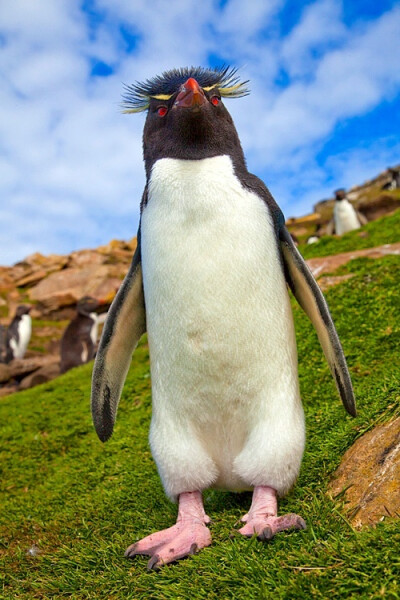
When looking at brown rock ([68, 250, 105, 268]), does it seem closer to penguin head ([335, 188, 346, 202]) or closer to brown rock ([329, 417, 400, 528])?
penguin head ([335, 188, 346, 202])

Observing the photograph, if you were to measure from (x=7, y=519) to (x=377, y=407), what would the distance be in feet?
9.06

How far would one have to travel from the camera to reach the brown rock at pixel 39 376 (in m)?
11.7

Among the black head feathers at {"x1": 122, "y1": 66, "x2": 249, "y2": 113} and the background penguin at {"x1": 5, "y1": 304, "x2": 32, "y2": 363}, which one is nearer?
the black head feathers at {"x1": 122, "y1": 66, "x2": 249, "y2": 113}

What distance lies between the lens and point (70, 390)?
25.3 feet

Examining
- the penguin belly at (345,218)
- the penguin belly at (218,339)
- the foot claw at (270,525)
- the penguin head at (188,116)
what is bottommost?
the foot claw at (270,525)

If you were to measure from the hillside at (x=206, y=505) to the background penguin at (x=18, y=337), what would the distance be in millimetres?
10070

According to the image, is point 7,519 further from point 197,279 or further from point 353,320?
point 353,320

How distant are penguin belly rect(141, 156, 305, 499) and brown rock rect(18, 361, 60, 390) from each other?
30.8 ft

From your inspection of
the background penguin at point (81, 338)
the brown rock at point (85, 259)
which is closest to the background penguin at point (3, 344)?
the background penguin at point (81, 338)

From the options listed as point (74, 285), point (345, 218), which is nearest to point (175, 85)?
point (345, 218)

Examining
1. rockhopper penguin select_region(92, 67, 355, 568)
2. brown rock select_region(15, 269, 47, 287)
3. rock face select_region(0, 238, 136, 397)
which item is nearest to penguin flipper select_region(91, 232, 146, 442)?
rockhopper penguin select_region(92, 67, 355, 568)

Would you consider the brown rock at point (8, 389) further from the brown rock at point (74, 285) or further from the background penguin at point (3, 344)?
the brown rock at point (74, 285)

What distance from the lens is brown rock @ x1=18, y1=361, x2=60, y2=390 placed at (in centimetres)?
1173

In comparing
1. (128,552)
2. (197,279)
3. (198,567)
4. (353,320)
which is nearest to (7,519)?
(128,552)
